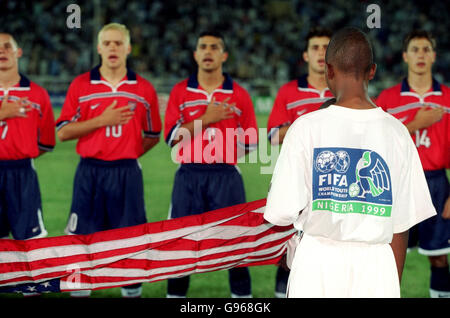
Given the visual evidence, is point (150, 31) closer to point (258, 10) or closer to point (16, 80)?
point (258, 10)

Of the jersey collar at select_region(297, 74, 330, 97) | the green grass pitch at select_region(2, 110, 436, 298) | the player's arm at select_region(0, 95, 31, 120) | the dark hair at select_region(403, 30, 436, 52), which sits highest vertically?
the dark hair at select_region(403, 30, 436, 52)

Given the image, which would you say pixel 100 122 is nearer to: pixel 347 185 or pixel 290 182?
pixel 290 182

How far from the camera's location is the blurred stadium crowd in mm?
23719

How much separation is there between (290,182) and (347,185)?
0.22 meters

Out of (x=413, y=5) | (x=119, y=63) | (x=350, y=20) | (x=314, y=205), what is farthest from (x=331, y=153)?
(x=413, y=5)

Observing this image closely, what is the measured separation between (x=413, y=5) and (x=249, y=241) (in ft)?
91.6

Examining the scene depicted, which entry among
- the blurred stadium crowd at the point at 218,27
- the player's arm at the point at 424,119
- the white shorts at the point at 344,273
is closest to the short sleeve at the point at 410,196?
the white shorts at the point at 344,273

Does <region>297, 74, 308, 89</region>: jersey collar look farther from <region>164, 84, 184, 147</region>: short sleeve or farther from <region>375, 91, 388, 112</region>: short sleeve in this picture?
<region>164, 84, 184, 147</region>: short sleeve

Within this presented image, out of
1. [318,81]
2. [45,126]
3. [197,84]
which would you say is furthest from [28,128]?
[318,81]

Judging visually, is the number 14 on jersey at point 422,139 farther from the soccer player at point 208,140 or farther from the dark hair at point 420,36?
the soccer player at point 208,140

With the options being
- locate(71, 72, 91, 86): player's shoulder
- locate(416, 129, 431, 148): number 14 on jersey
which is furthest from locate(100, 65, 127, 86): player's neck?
locate(416, 129, 431, 148): number 14 on jersey

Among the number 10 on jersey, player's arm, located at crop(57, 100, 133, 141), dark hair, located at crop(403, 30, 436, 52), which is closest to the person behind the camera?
player's arm, located at crop(57, 100, 133, 141)

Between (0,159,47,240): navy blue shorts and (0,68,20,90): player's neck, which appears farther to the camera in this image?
(0,68,20,90): player's neck

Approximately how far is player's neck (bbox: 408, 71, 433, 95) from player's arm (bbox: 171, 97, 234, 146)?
1.52m
